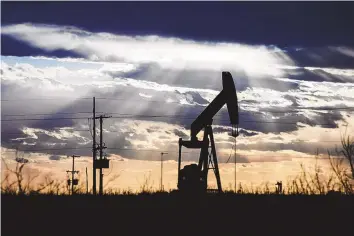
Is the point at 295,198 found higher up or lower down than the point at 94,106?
lower down

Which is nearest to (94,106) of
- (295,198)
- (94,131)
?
(94,131)

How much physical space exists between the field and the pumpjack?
866 cm

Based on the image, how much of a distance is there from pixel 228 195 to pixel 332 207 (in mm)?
7703

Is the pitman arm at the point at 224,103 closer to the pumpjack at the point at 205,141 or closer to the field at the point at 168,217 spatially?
the pumpjack at the point at 205,141

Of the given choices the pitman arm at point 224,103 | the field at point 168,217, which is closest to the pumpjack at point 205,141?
the pitman arm at point 224,103

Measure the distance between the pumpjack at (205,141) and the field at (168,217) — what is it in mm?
8657

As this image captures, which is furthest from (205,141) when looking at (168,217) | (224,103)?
(168,217)

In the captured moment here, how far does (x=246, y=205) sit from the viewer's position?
59.7ft

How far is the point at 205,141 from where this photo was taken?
29531mm

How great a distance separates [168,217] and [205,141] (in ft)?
46.6

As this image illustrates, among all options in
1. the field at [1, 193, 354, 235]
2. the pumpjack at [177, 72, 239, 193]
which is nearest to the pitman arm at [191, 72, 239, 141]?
the pumpjack at [177, 72, 239, 193]

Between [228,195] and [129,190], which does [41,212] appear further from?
[228,195]

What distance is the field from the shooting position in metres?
13.3

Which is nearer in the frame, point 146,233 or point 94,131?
point 146,233
